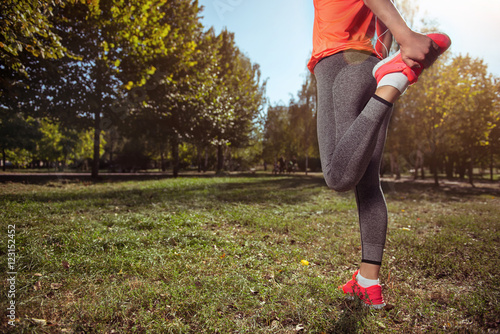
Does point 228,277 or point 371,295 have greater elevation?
point 371,295

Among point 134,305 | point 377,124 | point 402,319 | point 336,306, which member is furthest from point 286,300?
point 377,124

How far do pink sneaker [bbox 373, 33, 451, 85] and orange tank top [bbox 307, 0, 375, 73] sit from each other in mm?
245

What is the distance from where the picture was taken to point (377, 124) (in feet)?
4.65

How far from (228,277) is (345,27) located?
85.8 inches

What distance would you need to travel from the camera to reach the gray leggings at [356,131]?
146 centimetres

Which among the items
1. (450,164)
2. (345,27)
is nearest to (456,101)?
(345,27)

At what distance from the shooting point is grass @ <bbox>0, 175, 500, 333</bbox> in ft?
5.66

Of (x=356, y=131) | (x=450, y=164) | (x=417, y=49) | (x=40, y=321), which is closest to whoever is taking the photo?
(x=417, y=49)

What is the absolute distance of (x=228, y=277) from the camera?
2381 millimetres

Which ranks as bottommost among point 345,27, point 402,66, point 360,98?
point 360,98

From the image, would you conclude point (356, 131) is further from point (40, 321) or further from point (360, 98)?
point (40, 321)

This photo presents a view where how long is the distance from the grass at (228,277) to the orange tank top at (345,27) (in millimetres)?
1756

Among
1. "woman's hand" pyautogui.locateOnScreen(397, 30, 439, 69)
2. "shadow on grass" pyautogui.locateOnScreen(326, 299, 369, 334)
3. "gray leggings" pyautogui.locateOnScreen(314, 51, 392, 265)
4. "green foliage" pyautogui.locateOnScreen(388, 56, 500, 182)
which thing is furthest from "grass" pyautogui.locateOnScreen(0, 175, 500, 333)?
"green foliage" pyautogui.locateOnScreen(388, 56, 500, 182)

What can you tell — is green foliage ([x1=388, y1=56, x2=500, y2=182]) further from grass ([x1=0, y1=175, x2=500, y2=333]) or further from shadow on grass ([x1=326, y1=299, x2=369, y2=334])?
shadow on grass ([x1=326, y1=299, x2=369, y2=334])
